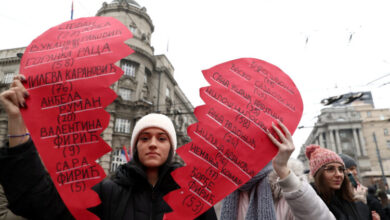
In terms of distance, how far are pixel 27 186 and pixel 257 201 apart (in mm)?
1629

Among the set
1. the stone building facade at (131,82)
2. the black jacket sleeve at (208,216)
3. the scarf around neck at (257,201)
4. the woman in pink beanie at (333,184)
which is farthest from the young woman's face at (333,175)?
the stone building facade at (131,82)

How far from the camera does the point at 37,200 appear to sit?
1205mm

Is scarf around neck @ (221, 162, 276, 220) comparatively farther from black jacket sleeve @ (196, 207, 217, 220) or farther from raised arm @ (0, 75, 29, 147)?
raised arm @ (0, 75, 29, 147)

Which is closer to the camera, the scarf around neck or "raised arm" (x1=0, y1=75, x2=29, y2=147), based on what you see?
"raised arm" (x1=0, y1=75, x2=29, y2=147)

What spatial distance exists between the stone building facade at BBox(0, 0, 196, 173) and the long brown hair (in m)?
19.3

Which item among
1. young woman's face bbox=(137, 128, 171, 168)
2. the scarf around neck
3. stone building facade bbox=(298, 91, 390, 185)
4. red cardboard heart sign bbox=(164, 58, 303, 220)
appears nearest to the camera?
red cardboard heart sign bbox=(164, 58, 303, 220)

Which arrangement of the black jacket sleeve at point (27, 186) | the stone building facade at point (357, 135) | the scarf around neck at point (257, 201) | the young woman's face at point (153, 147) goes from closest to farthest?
1. the black jacket sleeve at point (27, 186)
2. the young woman's face at point (153, 147)
3. the scarf around neck at point (257, 201)
4. the stone building facade at point (357, 135)

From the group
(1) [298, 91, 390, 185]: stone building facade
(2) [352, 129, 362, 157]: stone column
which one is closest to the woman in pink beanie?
(1) [298, 91, 390, 185]: stone building facade

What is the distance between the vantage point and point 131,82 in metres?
24.8

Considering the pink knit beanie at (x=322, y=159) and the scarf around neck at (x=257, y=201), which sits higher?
the pink knit beanie at (x=322, y=159)

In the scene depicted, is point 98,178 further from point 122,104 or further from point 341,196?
point 122,104

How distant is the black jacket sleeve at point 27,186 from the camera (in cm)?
119

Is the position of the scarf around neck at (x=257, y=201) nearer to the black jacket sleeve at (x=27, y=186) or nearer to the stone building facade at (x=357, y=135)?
the black jacket sleeve at (x=27, y=186)

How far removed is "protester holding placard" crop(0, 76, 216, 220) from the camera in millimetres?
1198
